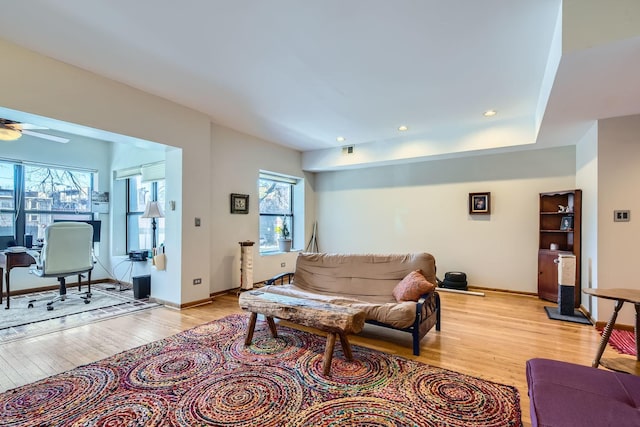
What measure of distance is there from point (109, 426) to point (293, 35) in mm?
3040

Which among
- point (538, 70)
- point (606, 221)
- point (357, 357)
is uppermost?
point (538, 70)

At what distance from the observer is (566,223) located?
445 cm

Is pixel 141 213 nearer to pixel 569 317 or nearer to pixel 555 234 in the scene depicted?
pixel 569 317

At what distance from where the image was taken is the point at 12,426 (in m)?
1.76

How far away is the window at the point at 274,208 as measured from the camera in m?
6.18

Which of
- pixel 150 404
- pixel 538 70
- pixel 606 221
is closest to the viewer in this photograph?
pixel 150 404

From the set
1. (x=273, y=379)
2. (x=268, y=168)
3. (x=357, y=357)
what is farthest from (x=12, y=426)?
(x=268, y=168)

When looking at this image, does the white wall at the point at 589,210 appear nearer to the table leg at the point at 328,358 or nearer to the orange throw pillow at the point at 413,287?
the orange throw pillow at the point at 413,287

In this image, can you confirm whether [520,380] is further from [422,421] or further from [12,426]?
[12,426]

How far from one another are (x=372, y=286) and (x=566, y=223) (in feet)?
10.6

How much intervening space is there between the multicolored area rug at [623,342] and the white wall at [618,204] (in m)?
0.19

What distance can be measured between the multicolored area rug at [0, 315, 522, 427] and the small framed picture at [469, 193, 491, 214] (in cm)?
369

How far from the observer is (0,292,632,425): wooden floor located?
2.49m

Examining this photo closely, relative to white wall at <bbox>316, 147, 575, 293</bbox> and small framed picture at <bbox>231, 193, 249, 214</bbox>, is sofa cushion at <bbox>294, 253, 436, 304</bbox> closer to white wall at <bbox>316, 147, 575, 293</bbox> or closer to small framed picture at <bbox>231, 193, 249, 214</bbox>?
small framed picture at <bbox>231, 193, 249, 214</bbox>
